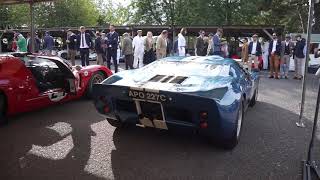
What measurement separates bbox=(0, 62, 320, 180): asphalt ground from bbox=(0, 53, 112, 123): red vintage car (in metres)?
0.31

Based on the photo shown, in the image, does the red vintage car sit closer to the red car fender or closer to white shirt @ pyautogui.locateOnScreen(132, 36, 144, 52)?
the red car fender

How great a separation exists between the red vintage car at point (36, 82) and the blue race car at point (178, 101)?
1613 millimetres

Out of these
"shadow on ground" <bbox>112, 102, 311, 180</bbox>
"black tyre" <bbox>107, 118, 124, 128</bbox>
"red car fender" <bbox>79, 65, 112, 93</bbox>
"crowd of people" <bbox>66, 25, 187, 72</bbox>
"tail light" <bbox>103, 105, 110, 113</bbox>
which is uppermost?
"crowd of people" <bbox>66, 25, 187, 72</bbox>

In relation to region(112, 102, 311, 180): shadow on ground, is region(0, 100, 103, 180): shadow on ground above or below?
above

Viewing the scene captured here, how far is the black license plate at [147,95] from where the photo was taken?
14.1ft

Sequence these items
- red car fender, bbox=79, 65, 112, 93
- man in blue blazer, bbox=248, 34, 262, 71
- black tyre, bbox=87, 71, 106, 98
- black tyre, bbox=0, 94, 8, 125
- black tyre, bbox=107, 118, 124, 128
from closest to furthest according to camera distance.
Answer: black tyre, bbox=107, 118, 124, 128
black tyre, bbox=0, 94, 8, 125
red car fender, bbox=79, 65, 112, 93
black tyre, bbox=87, 71, 106, 98
man in blue blazer, bbox=248, 34, 262, 71

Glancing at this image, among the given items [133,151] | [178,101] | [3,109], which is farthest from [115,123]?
[3,109]

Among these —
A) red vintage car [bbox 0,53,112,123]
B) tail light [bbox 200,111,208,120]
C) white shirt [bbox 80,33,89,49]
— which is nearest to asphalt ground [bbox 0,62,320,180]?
red vintage car [bbox 0,53,112,123]

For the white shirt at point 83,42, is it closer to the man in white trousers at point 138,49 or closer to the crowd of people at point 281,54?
the man in white trousers at point 138,49

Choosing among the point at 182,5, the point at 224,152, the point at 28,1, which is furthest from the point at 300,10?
the point at 224,152

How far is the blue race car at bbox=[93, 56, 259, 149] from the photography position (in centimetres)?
423

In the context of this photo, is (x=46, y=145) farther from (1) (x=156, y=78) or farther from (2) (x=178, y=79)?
(2) (x=178, y=79)

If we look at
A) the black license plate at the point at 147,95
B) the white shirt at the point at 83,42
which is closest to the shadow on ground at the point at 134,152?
the black license plate at the point at 147,95

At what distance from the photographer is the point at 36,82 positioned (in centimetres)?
617
